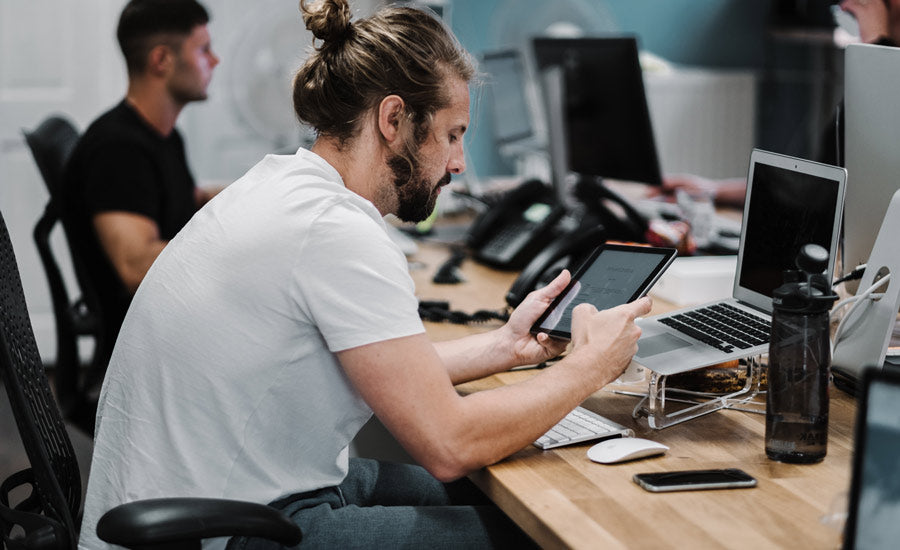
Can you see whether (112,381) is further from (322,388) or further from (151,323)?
(322,388)

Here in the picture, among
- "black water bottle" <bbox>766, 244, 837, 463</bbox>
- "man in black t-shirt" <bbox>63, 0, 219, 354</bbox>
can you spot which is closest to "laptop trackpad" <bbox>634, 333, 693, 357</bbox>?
"black water bottle" <bbox>766, 244, 837, 463</bbox>

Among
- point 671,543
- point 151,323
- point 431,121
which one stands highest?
point 431,121

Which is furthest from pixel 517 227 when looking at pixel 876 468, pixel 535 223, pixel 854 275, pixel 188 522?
pixel 876 468

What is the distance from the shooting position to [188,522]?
112cm

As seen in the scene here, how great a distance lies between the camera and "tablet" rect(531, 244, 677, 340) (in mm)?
1518

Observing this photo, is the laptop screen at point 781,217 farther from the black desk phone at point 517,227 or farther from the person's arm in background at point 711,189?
the person's arm in background at point 711,189

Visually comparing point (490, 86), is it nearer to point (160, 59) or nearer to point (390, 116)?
point (160, 59)

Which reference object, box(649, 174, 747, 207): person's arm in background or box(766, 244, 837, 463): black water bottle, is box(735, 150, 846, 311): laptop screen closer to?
box(766, 244, 837, 463): black water bottle

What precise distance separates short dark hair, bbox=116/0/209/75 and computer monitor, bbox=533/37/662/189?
38.9 inches

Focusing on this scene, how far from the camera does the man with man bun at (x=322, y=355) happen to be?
1.25 m

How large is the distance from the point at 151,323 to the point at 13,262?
0.27 metres

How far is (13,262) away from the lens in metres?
1.45

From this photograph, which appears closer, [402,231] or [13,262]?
[13,262]

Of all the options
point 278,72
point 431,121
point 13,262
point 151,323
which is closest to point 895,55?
point 431,121
